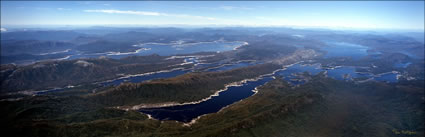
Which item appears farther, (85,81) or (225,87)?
(85,81)

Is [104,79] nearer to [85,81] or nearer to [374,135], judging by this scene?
[85,81]

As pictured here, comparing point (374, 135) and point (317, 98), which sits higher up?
point (317, 98)

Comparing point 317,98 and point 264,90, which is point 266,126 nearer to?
point 317,98

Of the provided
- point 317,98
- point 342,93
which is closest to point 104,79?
point 317,98

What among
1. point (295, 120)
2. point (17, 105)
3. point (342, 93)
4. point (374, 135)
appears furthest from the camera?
point (342, 93)

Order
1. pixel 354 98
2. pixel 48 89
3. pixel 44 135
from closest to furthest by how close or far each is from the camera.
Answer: pixel 44 135 → pixel 354 98 → pixel 48 89

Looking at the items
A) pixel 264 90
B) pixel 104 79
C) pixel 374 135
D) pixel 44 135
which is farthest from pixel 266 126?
pixel 104 79
